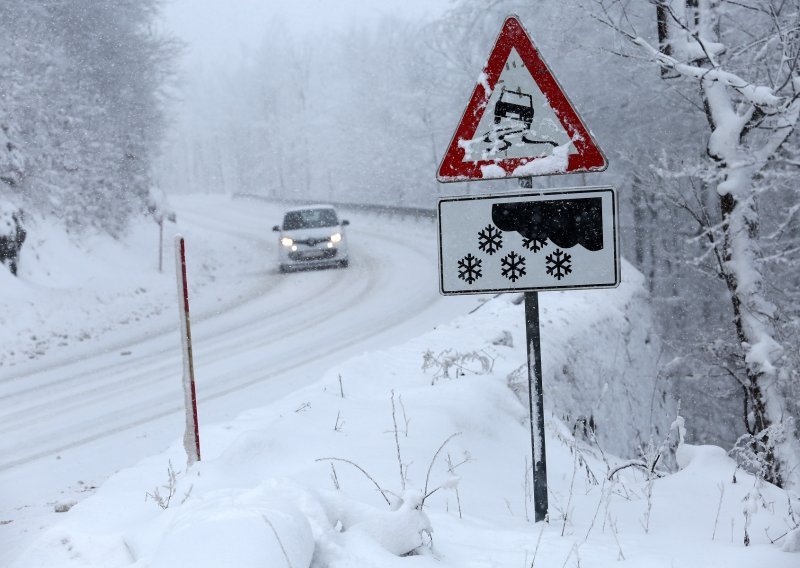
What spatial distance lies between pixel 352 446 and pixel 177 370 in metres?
5.97

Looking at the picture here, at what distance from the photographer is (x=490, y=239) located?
11.9 feet

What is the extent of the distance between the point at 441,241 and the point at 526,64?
0.93 meters

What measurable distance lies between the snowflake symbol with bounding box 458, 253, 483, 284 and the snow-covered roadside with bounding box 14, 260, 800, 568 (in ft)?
2.91

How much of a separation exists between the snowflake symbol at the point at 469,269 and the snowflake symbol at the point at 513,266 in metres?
0.12

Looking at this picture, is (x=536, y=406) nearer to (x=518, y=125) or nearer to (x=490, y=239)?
(x=490, y=239)

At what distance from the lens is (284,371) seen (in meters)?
9.48

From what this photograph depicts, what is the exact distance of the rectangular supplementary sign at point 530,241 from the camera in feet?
11.5

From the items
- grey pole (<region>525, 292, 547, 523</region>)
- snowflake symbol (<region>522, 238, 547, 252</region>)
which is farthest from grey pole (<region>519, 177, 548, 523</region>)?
snowflake symbol (<region>522, 238, 547, 252</region>)

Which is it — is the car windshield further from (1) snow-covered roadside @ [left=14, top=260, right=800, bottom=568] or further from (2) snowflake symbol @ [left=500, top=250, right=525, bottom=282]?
(2) snowflake symbol @ [left=500, top=250, right=525, bottom=282]

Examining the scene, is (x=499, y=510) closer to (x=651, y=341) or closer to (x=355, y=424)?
(x=355, y=424)

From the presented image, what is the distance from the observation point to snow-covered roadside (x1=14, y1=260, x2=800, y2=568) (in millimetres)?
2820

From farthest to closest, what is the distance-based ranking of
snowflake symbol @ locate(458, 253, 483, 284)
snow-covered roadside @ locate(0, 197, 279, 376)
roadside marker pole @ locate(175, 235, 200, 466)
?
snow-covered roadside @ locate(0, 197, 279, 376) → roadside marker pole @ locate(175, 235, 200, 466) → snowflake symbol @ locate(458, 253, 483, 284)

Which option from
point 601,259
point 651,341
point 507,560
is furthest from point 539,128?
point 651,341

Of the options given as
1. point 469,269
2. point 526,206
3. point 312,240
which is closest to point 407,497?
point 469,269
